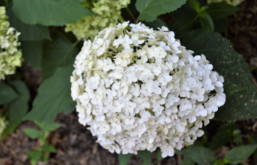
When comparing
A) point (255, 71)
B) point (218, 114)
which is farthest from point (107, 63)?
point (255, 71)

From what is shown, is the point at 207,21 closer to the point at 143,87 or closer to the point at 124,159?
the point at 143,87

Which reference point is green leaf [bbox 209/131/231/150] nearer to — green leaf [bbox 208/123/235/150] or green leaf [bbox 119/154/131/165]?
green leaf [bbox 208/123/235/150]

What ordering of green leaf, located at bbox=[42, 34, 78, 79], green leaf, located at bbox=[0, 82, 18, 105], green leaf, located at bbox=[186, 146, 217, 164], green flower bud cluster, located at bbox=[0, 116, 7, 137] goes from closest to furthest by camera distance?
green leaf, located at bbox=[186, 146, 217, 164] < green leaf, located at bbox=[42, 34, 78, 79] < green leaf, located at bbox=[0, 82, 18, 105] < green flower bud cluster, located at bbox=[0, 116, 7, 137]

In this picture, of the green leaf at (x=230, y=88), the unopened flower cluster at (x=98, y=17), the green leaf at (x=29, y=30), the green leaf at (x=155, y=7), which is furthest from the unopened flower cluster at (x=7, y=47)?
the green leaf at (x=230, y=88)

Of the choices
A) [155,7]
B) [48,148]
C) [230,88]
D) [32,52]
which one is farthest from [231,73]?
[48,148]

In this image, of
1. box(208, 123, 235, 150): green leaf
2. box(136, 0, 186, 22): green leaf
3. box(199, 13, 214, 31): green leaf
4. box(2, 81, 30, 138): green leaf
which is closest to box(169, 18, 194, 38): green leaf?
box(199, 13, 214, 31): green leaf

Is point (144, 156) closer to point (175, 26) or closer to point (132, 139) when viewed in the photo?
point (132, 139)

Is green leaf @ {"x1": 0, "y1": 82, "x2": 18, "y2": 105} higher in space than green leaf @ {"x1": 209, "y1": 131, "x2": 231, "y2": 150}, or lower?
lower
